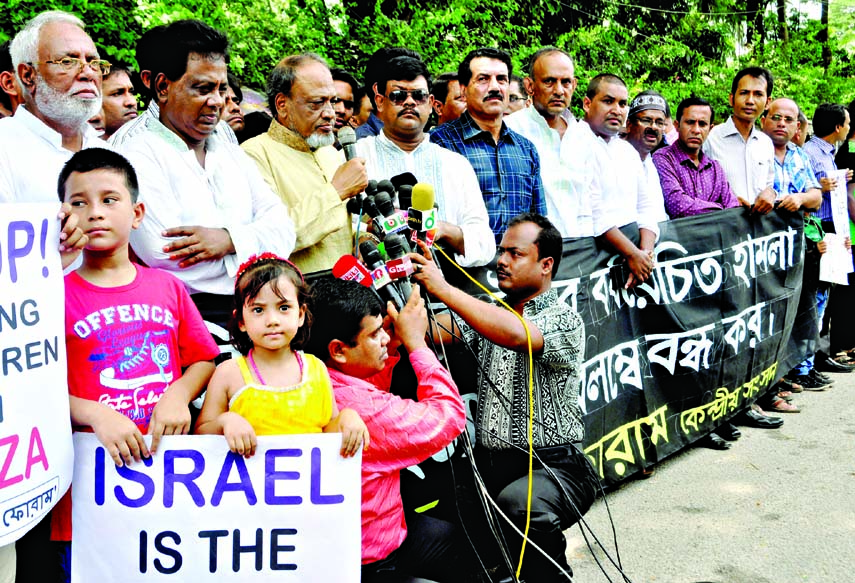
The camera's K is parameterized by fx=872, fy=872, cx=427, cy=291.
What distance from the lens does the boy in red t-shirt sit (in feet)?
8.23

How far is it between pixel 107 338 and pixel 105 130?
278cm

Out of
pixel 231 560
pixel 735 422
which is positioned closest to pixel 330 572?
pixel 231 560

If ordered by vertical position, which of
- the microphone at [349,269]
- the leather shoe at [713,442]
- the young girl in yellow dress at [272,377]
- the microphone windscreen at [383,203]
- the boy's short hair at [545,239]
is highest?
the microphone windscreen at [383,203]

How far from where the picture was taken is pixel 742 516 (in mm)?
4625

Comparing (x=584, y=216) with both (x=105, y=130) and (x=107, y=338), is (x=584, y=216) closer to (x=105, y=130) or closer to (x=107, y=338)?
(x=105, y=130)

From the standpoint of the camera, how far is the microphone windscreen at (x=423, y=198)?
2.91 m

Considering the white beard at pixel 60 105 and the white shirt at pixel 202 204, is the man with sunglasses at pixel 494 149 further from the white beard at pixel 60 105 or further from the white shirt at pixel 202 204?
the white beard at pixel 60 105

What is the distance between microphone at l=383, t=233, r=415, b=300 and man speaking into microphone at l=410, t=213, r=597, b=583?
1.64 feet

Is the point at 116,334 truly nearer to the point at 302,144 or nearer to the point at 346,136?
the point at 346,136

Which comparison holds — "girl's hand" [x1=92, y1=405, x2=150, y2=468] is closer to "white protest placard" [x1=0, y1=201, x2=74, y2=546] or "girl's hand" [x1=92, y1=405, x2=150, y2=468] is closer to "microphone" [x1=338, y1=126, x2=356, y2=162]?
"white protest placard" [x1=0, y1=201, x2=74, y2=546]

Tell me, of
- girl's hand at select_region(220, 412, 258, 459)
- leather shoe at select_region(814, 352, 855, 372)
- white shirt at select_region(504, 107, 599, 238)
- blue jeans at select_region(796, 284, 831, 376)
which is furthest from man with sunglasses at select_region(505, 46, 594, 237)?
leather shoe at select_region(814, 352, 855, 372)

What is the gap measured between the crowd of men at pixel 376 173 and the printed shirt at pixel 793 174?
1.96 m

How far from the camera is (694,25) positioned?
16094 millimetres

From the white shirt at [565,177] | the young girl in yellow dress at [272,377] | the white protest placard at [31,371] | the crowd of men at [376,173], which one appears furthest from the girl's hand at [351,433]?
the white shirt at [565,177]
